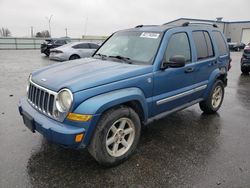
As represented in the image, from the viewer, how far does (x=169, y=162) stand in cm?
321

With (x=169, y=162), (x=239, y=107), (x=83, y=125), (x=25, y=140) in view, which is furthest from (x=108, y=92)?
(x=239, y=107)

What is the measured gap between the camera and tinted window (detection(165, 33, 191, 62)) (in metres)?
3.73

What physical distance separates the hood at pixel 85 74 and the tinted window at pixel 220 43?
8.12 ft

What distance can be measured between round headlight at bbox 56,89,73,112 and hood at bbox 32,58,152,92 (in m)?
0.06

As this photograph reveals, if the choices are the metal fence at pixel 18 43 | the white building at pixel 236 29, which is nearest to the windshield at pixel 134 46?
the metal fence at pixel 18 43

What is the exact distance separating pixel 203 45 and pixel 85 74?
2.68 meters

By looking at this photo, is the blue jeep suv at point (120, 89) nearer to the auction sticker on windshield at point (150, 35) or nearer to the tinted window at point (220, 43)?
the auction sticker on windshield at point (150, 35)

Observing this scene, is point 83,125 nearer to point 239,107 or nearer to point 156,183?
point 156,183

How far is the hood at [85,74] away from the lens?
9.09ft

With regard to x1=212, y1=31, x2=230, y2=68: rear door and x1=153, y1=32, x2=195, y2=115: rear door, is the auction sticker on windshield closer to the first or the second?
x1=153, y1=32, x2=195, y2=115: rear door

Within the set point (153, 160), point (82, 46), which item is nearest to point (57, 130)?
point (153, 160)

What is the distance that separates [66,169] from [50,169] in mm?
209

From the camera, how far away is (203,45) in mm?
4527

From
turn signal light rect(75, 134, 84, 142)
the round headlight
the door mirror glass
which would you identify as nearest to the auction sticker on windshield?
the door mirror glass
